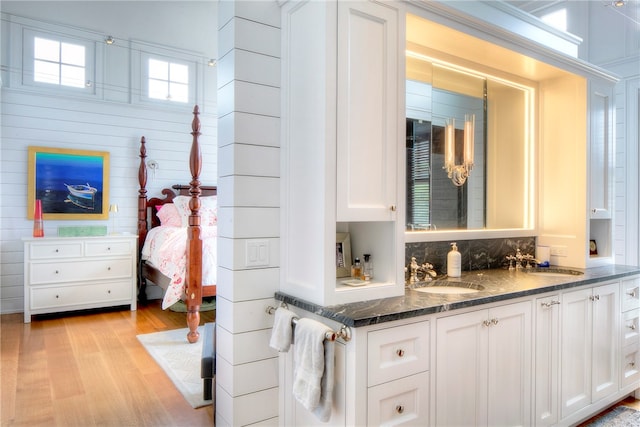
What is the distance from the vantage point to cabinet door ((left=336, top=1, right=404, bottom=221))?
1725 mm

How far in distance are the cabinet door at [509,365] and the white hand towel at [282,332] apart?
0.94 m

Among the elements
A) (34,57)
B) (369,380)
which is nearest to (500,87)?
(369,380)

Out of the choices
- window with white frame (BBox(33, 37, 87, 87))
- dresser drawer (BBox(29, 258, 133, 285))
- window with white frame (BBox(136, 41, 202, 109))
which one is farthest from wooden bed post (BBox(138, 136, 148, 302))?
window with white frame (BBox(33, 37, 87, 87))

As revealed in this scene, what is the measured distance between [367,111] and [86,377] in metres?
2.74

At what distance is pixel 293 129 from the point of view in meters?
1.89

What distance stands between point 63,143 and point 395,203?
467 cm

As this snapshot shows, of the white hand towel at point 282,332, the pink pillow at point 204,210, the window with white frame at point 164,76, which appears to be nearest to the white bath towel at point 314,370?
the white hand towel at point 282,332

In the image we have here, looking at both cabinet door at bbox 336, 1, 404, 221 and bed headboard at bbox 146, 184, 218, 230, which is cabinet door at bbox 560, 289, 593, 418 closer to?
cabinet door at bbox 336, 1, 404, 221

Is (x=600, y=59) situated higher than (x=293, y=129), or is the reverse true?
(x=600, y=59)

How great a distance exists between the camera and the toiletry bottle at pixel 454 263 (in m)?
2.55

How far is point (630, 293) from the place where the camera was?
2750 mm

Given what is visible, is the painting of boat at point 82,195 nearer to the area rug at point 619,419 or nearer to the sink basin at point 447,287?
the sink basin at point 447,287

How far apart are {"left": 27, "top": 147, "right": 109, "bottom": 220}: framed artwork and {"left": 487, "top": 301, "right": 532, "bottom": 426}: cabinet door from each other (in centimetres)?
483

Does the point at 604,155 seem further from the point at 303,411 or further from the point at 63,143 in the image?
the point at 63,143
